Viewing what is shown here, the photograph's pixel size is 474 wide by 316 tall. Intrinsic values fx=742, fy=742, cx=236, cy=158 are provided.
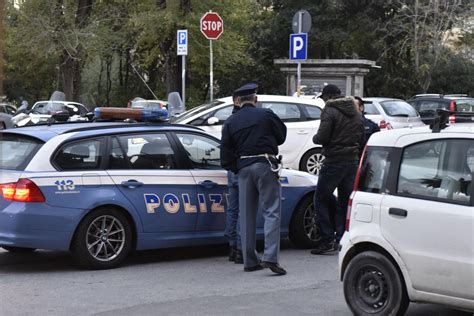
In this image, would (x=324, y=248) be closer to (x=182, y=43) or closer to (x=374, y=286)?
(x=374, y=286)

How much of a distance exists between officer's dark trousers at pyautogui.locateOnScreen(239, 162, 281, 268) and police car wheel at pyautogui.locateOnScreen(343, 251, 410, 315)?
1.66 metres

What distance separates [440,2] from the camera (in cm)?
3756

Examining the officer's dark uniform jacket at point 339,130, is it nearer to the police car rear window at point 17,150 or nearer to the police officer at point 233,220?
the police officer at point 233,220

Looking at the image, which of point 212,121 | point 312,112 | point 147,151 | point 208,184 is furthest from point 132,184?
point 312,112

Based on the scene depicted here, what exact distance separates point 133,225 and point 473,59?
38.9m

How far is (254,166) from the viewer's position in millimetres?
7430

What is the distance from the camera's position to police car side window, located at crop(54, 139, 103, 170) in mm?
7523

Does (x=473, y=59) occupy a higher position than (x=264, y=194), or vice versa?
(x=473, y=59)

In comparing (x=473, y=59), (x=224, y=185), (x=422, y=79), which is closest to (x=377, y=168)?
(x=224, y=185)

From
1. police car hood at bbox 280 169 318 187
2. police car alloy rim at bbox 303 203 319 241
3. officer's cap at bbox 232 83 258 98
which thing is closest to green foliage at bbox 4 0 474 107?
police car hood at bbox 280 169 318 187

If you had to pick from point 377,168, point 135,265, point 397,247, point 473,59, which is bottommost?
point 135,265

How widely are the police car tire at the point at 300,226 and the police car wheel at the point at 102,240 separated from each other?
2045 mm

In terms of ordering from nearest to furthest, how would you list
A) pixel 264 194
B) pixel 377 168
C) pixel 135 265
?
pixel 377 168
pixel 264 194
pixel 135 265

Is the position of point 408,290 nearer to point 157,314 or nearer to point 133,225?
point 157,314
